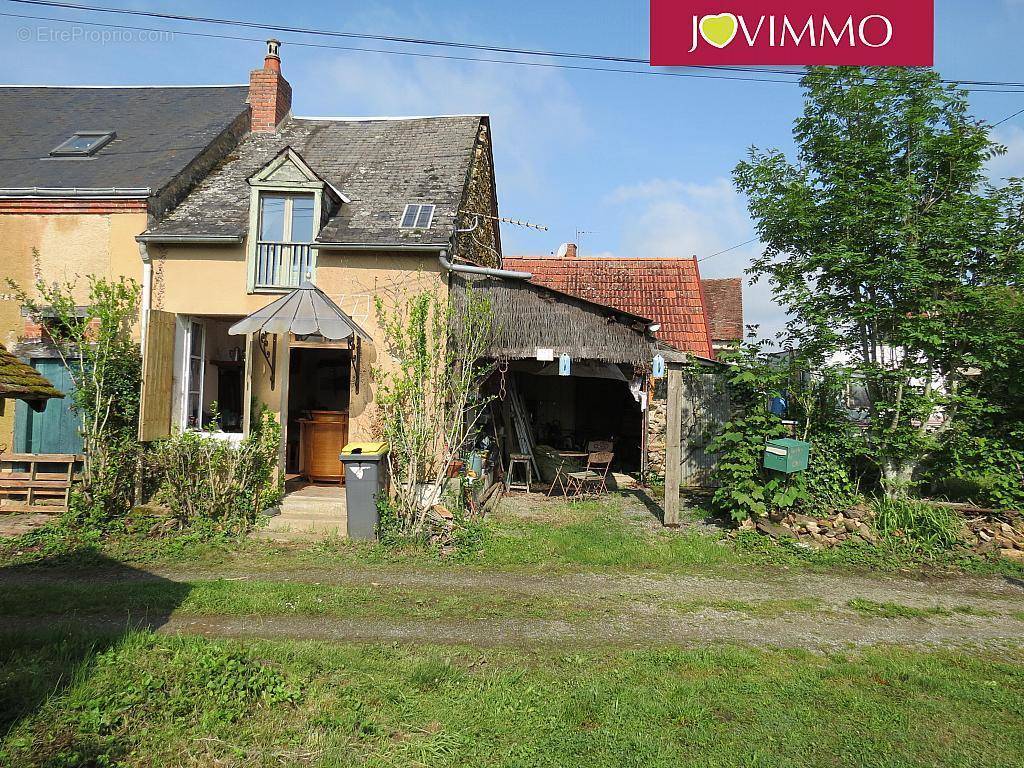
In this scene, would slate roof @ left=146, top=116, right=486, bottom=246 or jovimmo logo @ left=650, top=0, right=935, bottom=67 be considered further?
slate roof @ left=146, top=116, right=486, bottom=246

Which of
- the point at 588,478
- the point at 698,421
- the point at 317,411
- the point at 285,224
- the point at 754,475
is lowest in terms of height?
the point at 588,478

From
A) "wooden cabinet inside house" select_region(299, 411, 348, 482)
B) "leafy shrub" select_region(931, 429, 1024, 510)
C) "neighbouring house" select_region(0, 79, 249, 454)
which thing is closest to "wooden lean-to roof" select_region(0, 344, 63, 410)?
"neighbouring house" select_region(0, 79, 249, 454)

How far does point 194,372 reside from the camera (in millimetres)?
10289

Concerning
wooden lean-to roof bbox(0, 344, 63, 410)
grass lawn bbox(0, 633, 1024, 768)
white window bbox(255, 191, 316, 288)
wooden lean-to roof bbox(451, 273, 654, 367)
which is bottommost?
grass lawn bbox(0, 633, 1024, 768)

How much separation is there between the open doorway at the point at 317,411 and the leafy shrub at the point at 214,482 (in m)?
1.55

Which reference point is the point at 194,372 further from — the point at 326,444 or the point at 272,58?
the point at 272,58

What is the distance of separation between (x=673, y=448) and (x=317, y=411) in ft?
20.3

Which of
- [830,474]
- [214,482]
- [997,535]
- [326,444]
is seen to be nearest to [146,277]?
[214,482]

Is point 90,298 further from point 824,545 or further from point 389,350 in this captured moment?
point 824,545

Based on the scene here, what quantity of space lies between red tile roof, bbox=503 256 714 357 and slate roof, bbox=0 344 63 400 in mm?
12163

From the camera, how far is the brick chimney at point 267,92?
13.1 meters

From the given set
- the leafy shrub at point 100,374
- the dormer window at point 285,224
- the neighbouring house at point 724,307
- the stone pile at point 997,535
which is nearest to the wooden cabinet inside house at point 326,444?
the dormer window at point 285,224

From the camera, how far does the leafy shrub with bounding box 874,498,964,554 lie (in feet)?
25.6

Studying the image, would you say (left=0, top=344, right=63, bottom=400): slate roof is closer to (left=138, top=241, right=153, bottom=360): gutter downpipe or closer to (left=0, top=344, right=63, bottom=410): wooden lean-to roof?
(left=0, top=344, right=63, bottom=410): wooden lean-to roof
